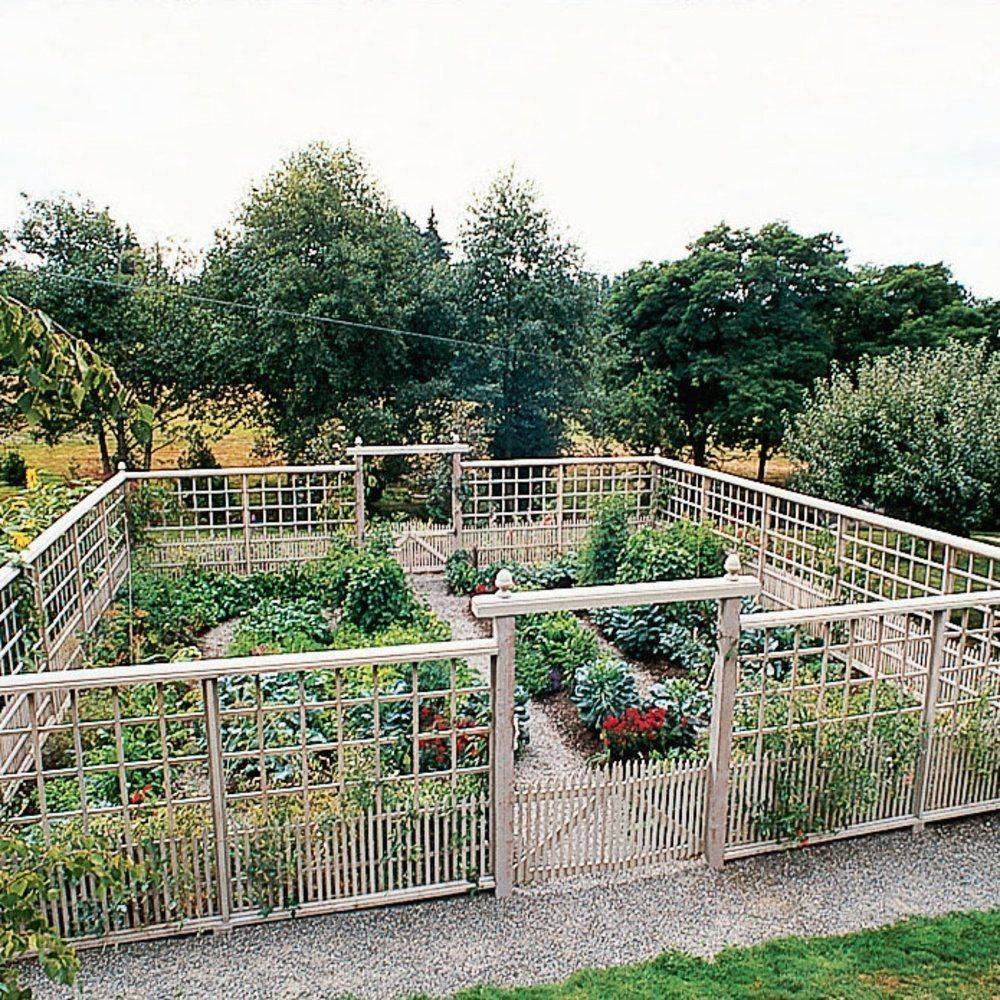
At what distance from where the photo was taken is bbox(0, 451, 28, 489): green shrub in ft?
46.4

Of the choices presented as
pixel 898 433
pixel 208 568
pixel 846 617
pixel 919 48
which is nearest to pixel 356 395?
pixel 208 568

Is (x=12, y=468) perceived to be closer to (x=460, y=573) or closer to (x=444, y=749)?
(x=460, y=573)

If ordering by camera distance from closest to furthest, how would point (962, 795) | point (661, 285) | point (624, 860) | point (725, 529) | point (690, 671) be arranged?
1. point (624, 860)
2. point (962, 795)
3. point (690, 671)
4. point (725, 529)
5. point (661, 285)

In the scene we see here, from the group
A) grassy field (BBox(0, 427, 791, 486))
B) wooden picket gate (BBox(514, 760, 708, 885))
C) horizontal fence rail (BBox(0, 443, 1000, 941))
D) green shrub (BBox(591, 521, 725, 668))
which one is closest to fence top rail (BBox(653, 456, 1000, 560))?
horizontal fence rail (BBox(0, 443, 1000, 941))

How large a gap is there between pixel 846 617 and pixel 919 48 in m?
5.79

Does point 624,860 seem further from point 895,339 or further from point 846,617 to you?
point 895,339

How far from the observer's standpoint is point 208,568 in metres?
9.39

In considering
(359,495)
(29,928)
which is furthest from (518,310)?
(29,928)

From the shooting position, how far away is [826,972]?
356cm

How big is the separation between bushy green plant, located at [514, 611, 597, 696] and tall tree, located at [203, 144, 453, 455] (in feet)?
21.7

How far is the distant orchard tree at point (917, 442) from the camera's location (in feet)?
29.1

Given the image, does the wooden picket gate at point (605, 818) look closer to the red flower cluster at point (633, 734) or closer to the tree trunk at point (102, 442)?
the red flower cluster at point (633, 734)

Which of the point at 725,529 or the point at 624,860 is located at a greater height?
the point at 725,529

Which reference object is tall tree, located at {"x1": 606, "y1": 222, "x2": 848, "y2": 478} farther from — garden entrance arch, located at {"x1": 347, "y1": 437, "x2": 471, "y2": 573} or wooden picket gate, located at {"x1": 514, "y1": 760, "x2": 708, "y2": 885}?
wooden picket gate, located at {"x1": 514, "y1": 760, "x2": 708, "y2": 885}
